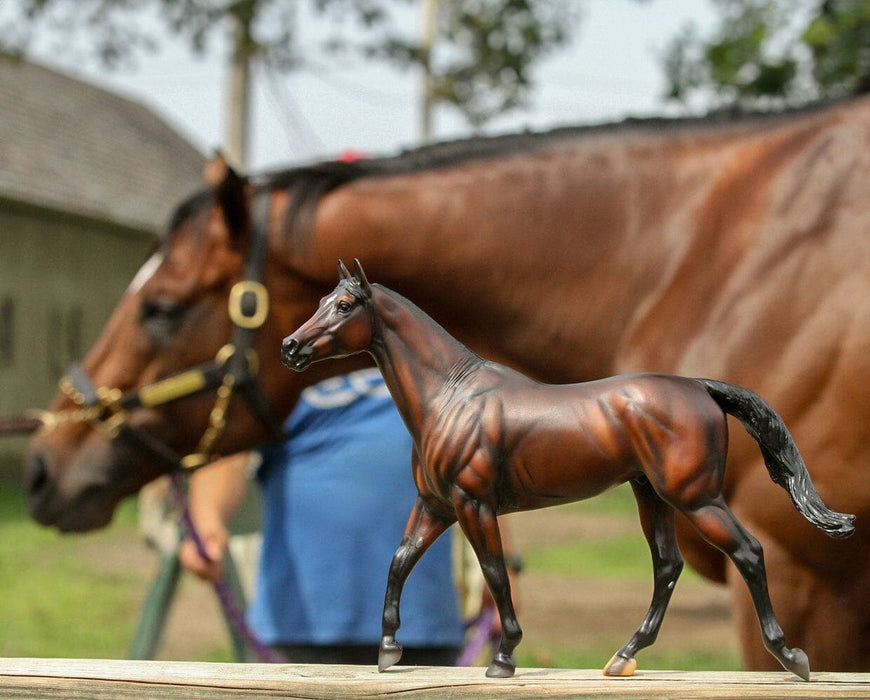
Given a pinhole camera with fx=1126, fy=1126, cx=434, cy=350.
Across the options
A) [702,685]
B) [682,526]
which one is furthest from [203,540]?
[702,685]

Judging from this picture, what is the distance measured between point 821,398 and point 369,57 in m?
8.88

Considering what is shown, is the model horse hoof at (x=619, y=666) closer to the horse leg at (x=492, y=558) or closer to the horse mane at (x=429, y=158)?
the horse leg at (x=492, y=558)

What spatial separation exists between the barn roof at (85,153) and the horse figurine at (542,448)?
13.9m

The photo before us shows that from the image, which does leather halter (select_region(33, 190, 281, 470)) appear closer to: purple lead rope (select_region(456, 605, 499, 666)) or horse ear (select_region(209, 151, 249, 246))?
horse ear (select_region(209, 151, 249, 246))

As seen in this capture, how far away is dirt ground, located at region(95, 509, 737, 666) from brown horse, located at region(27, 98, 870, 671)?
2598mm

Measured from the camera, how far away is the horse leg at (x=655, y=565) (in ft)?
4.32

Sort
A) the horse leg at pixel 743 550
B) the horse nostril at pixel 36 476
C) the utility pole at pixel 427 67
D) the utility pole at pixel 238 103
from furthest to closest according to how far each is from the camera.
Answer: the utility pole at pixel 427 67 < the utility pole at pixel 238 103 < the horse nostril at pixel 36 476 < the horse leg at pixel 743 550

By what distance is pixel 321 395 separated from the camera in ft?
10.3

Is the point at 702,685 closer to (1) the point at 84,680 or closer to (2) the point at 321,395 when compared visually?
(1) the point at 84,680

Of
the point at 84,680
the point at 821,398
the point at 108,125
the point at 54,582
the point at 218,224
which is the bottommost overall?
the point at 54,582

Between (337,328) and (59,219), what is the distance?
15.4 meters

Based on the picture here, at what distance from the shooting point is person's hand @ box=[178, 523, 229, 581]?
3.08 metres

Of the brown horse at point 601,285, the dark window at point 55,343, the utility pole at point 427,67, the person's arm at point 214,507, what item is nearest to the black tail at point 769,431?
the brown horse at point 601,285

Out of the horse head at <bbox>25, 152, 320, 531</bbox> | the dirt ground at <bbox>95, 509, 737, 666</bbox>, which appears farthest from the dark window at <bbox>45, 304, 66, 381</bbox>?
the horse head at <bbox>25, 152, 320, 531</bbox>
